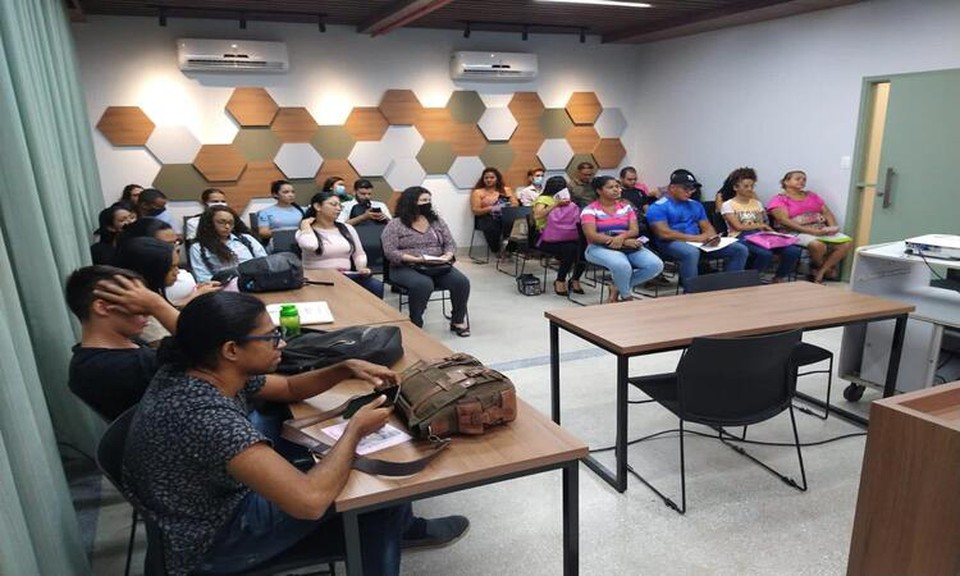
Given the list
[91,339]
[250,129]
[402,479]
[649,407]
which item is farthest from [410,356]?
[250,129]

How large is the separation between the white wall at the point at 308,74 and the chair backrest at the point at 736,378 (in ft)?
18.8

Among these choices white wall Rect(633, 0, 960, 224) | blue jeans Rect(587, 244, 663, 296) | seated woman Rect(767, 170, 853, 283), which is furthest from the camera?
seated woman Rect(767, 170, 853, 283)

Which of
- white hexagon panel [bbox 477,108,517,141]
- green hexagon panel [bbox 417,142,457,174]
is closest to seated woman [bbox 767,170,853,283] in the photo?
white hexagon panel [bbox 477,108,517,141]

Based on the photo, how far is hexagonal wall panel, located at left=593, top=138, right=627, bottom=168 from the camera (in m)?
8.43

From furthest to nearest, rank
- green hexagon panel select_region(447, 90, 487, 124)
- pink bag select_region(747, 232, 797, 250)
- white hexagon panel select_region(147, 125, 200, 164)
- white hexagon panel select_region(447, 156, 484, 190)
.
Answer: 1. white hexagon panel select_region(447, 156, 484, 190)
2. green hexagon panel select_region(447, 90, 487, 124)
3. white hexagon panel select_region(147, 125, 200, 164)
4. pink bag select_region(747, 232, 797, 250)

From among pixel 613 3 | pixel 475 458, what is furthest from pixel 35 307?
pixel 613 3

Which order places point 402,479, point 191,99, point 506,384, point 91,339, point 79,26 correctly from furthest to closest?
point 191,99 < point 79,26 < point 91,339 < point 506,384 < point 402,479

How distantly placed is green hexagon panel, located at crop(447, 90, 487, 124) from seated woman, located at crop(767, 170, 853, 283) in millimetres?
3521

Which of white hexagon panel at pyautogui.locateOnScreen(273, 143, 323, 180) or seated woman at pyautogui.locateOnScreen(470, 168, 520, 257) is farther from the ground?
white hexagon panel at pyautogui.locateOnScreen(273, 143, 323, 180)

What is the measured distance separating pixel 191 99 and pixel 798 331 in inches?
250

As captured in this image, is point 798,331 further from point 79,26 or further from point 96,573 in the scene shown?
point 79,26

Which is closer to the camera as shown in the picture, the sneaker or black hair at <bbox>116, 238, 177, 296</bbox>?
the sneaker

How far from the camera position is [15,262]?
214 centimetres

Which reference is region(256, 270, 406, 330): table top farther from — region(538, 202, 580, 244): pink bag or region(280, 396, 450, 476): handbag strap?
region(538, 202, 580, 244): pink bag
